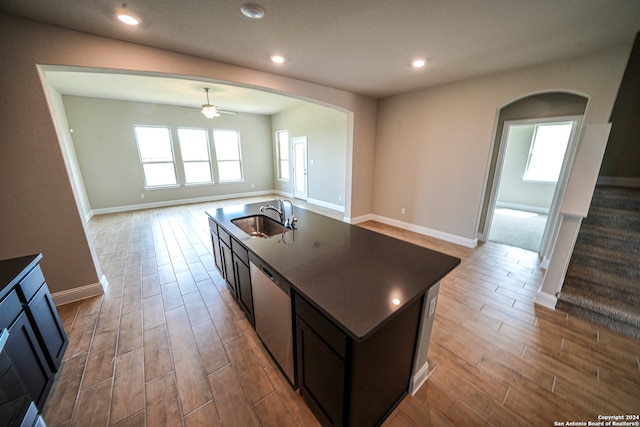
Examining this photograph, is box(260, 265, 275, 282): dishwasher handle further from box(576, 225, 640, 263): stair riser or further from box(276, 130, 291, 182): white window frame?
box(276, 130, 291, 182): white window frame

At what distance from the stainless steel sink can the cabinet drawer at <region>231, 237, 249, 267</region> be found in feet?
1.29

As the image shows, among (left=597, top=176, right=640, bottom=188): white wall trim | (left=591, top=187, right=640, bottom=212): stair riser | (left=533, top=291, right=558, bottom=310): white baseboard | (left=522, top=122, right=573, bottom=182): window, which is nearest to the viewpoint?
(left=533, top=291, right=558, bottom=310): white baseboard

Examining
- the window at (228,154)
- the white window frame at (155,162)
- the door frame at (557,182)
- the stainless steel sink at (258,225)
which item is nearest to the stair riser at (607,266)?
the door frame at (557,182)

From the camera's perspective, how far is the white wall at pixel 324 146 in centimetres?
552

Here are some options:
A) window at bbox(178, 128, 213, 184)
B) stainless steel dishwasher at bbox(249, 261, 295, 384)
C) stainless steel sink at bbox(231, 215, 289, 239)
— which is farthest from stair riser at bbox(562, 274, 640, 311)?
window at bbox(178, 128, 213, 184)

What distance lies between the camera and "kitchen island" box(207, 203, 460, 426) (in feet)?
3.24

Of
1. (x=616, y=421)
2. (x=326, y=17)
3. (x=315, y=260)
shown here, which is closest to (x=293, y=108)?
(x=326, y=17)

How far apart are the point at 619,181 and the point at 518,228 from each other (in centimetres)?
154

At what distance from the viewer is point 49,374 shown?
146 centimetres

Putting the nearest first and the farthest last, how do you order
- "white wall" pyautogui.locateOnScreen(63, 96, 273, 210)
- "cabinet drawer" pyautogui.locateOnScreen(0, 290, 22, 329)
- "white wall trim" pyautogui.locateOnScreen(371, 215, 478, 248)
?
"cabinet drawer" pyautogui.locateOnScreen(0, 290, 22, 329) → "white wall trim" pyautogui.locateOnScreen(371, 215, 478, 248) → "white wall" pyautogui.locateOnScreen(63, 96, 273, 210)

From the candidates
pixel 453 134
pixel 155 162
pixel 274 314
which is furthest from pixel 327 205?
pixel 155 162

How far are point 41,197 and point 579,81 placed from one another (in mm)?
5954

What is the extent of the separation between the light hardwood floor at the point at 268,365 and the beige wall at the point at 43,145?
0.60 metres

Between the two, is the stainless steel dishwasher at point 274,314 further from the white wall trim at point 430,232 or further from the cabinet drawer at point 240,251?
the white wall trim at point 430,232
